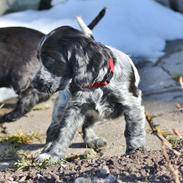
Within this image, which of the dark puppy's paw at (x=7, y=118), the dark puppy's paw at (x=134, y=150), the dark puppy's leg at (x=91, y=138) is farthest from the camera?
the dark puppy's paw at (x=7, y=118)

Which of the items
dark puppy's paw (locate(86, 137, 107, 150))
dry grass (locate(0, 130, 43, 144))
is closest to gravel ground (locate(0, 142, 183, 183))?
dark puppy's paw (locate(86, 137, 107, 150))

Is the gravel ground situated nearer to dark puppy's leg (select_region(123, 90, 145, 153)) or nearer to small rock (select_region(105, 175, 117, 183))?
small rock (select_region(105, 175, 117, 183))

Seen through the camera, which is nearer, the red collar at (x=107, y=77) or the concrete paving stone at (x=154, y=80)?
the red collar at (x=107, y=77)

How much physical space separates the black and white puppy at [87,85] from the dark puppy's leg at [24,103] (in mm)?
1220

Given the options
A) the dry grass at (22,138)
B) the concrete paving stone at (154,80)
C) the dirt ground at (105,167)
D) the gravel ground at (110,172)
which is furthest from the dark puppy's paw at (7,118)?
the gravel ground at (110,172)

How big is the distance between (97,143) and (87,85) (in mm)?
883

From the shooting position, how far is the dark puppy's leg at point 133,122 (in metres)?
4.67

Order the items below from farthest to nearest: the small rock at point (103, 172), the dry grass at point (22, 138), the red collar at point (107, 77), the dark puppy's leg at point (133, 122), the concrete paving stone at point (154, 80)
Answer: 1. the concrete paving stone at point (154, 80)
2. the dry grass at point (22, 138)
3. the dark puppy's leg at point (133, 122)
4. the red collar at point (107, 77)
5. the small rock at point (103, 172)

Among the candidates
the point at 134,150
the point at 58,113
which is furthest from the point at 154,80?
the point at 134,150

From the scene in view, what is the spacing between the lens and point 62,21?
28.3 feet

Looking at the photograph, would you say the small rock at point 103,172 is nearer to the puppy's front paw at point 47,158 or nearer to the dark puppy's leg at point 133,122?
the puppy's front paw at point 47,158

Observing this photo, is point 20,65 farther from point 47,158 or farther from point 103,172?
point 103,172

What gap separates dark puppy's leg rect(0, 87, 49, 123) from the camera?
6.09 meters

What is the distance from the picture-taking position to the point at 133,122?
15.3ft
